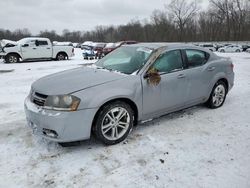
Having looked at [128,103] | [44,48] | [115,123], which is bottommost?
[115,123]

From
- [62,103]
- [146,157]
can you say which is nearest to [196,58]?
[146,157]

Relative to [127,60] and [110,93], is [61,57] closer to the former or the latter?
[127,60]

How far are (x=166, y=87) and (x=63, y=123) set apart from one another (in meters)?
1.82

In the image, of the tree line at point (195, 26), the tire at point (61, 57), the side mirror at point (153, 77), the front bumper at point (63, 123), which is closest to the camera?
the front bumper at point (63, 123)

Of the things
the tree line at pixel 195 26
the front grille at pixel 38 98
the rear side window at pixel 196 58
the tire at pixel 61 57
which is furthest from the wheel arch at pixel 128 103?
the tree line at pixel 195 26

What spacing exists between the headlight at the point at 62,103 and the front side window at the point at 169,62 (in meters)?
1.51

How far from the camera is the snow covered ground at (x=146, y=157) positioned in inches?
114

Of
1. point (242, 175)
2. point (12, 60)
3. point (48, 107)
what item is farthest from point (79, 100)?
point (12, 60)

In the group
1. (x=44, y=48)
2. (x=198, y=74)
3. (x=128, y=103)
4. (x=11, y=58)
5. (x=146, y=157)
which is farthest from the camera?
(x=44, y=48)

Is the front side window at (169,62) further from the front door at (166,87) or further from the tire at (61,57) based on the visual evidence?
the tire at (61,57)

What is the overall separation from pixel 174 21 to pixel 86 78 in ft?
255

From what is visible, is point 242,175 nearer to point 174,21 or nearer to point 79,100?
point 79,100

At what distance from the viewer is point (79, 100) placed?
11.0 feet

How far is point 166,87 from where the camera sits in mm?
4207
